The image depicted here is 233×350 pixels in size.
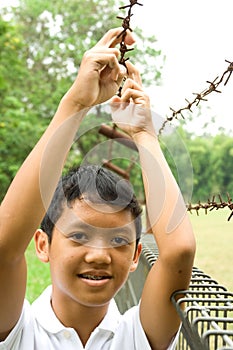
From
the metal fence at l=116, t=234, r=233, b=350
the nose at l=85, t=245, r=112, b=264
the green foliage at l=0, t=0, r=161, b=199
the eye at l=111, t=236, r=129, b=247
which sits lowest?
the metal fence at l=116, t=234, r=233, b=350

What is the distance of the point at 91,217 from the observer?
0.85 m

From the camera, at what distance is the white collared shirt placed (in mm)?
849

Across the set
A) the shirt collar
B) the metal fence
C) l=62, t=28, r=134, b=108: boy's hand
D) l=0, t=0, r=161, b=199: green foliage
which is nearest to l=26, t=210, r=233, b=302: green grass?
the metal fence

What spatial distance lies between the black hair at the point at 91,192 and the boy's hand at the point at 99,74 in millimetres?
161

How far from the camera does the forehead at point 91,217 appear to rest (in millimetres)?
846

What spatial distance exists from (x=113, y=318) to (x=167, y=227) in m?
0.18

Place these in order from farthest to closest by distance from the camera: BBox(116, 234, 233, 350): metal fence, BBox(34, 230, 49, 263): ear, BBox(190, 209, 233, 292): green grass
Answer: BBox(190, 209, 233, 292): green grass → BBox(34, 230, 49, 263): ear → BBox(116, 234, 233, 350): metal fence

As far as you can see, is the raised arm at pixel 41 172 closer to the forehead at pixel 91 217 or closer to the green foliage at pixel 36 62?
the forehead at pixel 91 217

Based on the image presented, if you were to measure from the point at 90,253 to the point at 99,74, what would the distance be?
23cm

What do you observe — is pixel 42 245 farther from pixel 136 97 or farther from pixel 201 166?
pixel 201 166

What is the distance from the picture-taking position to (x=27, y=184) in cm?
71

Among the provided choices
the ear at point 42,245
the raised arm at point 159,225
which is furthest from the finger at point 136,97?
the ear at point 42,245

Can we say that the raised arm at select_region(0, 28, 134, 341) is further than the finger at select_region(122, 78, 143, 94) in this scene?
No

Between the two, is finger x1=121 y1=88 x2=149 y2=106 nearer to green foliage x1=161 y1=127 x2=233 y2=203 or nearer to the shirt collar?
green foliage x1=161 y1=127 x2=233 y2=203
